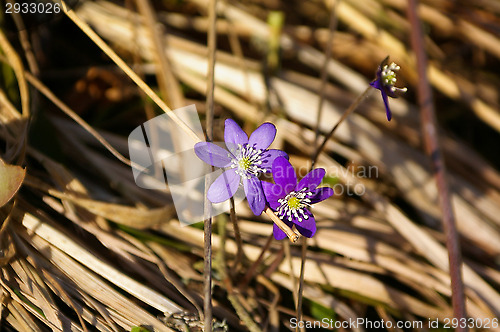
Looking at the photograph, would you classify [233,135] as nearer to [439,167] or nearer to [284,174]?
[284,174]

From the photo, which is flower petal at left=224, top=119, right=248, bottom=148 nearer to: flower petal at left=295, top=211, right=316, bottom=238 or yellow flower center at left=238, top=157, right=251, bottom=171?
yellow flower center at left=238, top=157, right=251, bottom=171

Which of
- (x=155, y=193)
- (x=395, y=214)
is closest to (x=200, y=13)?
(x=155, y=193)

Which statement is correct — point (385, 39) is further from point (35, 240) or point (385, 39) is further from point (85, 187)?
point (35, 240)

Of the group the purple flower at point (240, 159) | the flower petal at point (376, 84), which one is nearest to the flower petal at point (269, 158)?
the purple flower at point (240, 159)

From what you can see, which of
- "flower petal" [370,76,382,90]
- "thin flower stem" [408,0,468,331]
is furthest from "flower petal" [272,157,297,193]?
"thin flower stem" [408,0,468,331]

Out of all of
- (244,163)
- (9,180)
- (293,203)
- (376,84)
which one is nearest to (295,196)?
(293,203)

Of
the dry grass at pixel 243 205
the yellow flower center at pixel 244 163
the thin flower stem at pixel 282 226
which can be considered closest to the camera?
the thin flower stem at pixel 282 226

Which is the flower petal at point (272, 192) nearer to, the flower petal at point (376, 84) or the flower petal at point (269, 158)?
the flower petal at point (269, 158)
